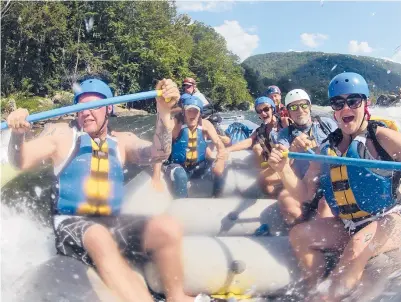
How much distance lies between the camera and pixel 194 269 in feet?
7.42

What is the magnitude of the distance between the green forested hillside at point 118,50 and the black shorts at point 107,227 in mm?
3781

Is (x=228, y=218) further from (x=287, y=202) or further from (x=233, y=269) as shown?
(x=233, y=269)

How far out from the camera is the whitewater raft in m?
2.05

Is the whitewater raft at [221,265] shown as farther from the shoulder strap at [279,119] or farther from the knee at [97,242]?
the shoulder strap at [279,119]

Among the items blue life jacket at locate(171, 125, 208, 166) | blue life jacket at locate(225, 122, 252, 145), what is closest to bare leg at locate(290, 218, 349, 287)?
blue life jacket at locate(171, 125, 208, 166)

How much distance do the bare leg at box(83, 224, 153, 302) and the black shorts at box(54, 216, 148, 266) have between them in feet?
0.15

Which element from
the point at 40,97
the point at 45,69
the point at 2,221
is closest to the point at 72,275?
the point at 2,221

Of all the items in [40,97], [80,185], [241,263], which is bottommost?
[241,263]

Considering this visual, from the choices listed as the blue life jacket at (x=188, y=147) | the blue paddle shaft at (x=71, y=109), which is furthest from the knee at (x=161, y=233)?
the blue life jacket at (x=188, y=147)

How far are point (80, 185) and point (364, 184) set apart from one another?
1.36 meters

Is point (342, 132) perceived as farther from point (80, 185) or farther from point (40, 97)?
point (40, 97)

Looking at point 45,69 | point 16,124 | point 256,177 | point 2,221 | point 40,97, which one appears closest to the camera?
point 16,124

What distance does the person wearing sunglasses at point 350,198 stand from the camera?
7.02 ft

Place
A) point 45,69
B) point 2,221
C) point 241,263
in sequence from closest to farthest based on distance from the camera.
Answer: point 241,263 < point 2,221 < point 45,69
